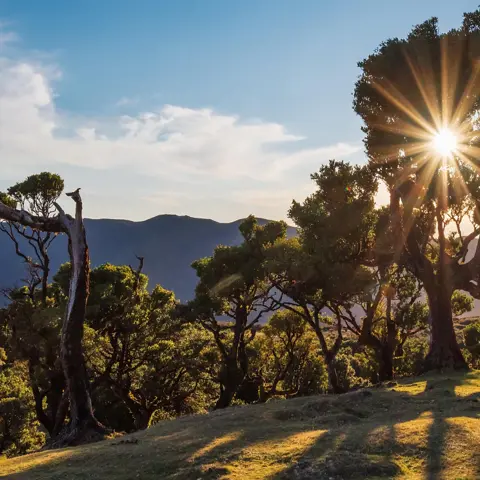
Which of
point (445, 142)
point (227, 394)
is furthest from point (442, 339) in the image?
point (227, 394)

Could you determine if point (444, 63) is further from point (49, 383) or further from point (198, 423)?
point (49, 383)

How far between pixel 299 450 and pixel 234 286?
21556 mm

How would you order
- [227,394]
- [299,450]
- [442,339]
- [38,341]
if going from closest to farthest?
1. [299,450]
2. [442,339]
3. [38,341]
4. [227,394]

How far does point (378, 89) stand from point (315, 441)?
69.8 ft

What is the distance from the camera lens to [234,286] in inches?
1160

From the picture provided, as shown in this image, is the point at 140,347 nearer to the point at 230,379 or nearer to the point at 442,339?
the point at 230,379

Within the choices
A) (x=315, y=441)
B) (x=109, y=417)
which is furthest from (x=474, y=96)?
(x=109, y=417)

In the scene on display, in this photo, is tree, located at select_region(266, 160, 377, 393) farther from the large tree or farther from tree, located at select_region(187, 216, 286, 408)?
the large tree

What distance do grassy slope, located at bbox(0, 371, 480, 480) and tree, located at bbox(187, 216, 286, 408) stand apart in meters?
17.4

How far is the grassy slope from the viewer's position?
6801 millimetres

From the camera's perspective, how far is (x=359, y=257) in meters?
25.1

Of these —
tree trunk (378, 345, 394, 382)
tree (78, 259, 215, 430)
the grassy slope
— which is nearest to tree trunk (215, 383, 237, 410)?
tree (78, 259, 215, 430)

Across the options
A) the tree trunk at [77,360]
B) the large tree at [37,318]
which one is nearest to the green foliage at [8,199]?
the large tree at [37,318]

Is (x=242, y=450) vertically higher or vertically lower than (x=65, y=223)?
lower
